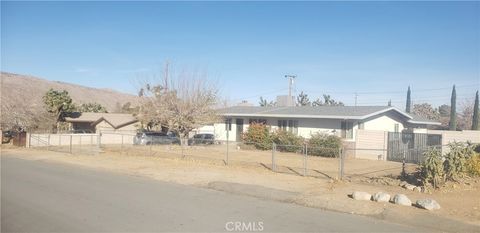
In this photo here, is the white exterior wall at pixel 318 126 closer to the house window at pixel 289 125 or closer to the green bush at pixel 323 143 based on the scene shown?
the house window at pixel 289 125

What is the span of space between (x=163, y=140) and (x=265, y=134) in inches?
338

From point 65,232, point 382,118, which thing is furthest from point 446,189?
point 382,118

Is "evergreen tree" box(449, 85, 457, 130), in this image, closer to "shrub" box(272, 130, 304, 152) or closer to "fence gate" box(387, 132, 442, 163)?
"fence gate" box(387, 132, 442, 163)

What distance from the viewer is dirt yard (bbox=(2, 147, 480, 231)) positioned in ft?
35.3

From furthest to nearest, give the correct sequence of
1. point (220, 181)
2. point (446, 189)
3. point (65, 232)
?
point (220, 181)
point (446, 189)
point (65, 232)

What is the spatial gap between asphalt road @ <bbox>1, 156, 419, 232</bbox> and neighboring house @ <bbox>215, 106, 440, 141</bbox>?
774 inches

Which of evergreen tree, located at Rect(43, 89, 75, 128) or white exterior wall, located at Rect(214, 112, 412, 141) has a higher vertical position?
evergreen tree, located at Rect(43, 89, 75, 128)

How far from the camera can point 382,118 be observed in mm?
34531

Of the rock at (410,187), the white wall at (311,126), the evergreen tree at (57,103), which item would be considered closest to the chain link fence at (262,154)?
the rock at (410,187)

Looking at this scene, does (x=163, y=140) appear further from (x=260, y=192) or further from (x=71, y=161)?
(x=260, y=192)

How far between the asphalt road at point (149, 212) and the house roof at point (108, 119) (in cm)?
3281

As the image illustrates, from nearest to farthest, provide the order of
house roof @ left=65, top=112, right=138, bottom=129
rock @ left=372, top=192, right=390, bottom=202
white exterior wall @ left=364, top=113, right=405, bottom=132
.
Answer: rock @ left=372, top=192, right=390, bottom=202 < white exterior wall @ left=364, top=113, right=405, bottom=132 < house roof @ left=65, top=112, right=138, bottom=129

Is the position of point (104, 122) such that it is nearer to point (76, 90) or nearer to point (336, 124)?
point (336, 124)

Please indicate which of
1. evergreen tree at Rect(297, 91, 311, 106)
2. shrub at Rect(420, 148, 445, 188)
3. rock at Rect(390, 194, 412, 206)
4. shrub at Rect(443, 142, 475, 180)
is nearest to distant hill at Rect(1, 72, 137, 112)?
evergreen tree at Rect(297, 91, 311, 106)
